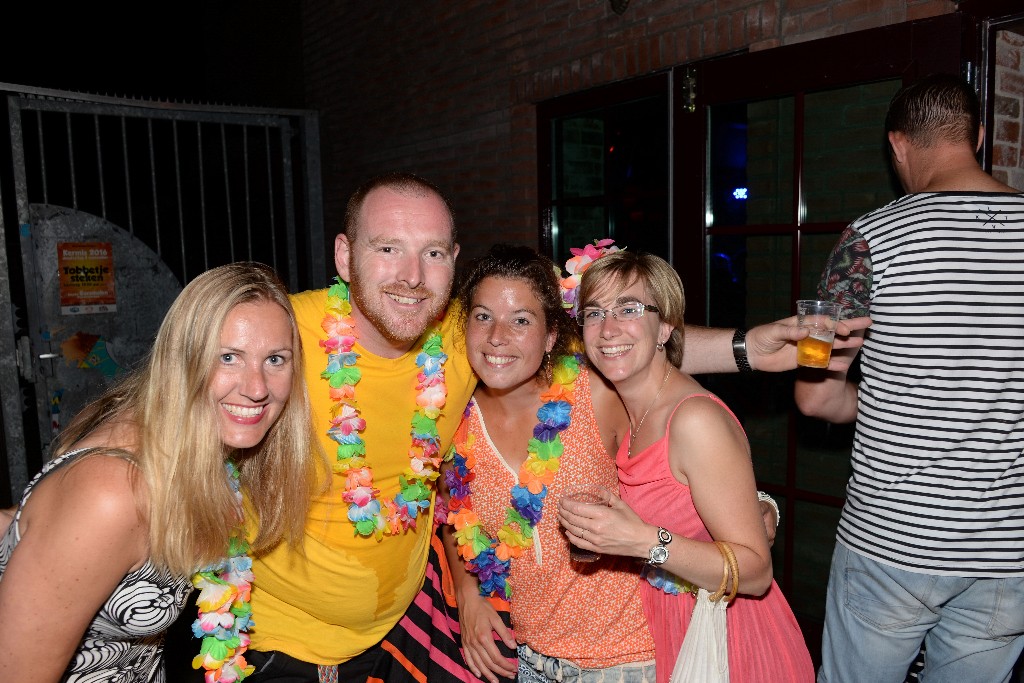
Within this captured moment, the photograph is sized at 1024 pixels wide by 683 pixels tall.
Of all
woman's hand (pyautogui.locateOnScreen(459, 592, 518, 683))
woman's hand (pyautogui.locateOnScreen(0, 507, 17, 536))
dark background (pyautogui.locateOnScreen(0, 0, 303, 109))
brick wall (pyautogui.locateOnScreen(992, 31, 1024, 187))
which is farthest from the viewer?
dark background (pyautogui.locateOnScreen(0, 0, 303, 109))

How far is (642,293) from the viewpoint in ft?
6.94

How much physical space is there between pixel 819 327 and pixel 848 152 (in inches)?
72.0

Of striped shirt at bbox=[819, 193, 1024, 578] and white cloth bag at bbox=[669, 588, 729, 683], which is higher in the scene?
striped shirt at bbox=[819, 193, 1024, 578]

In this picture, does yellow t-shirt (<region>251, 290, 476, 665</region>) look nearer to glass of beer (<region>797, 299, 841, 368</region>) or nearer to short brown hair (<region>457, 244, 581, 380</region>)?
short brown hair (<region>457, 244, 581, 380</region>)

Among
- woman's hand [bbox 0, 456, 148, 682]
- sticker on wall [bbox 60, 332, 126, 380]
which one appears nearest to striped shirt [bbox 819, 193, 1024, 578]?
woman's hand [bbox 0, 456, 148, 682]

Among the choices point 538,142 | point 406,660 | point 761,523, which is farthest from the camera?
point 538,142

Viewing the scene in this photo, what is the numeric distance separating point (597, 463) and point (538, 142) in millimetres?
3307

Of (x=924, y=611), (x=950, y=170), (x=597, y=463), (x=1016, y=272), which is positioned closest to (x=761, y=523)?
(x=597, y=463)

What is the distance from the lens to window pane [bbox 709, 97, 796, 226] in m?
3.65

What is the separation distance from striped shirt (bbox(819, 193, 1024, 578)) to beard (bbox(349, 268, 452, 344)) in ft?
4.23

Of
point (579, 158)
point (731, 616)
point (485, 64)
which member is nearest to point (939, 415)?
point (731, 616)

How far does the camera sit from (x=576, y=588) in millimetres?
2133

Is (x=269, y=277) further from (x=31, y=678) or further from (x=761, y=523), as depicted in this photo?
(x=761, y=523)

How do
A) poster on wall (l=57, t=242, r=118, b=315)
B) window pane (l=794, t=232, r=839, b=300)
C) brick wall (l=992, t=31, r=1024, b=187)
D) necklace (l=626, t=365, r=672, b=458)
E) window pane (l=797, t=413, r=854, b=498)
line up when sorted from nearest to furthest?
necklace (l=626, t=365, r=672, b=458)
brick wall (l=992, t=31, r=1024, b=187)
window pane (l=797, t=413, r=854, b=498)
window pane (l=794, t=232, r=839, b=300)
poster on wall (l=57, t=242, r=118, b=315)
